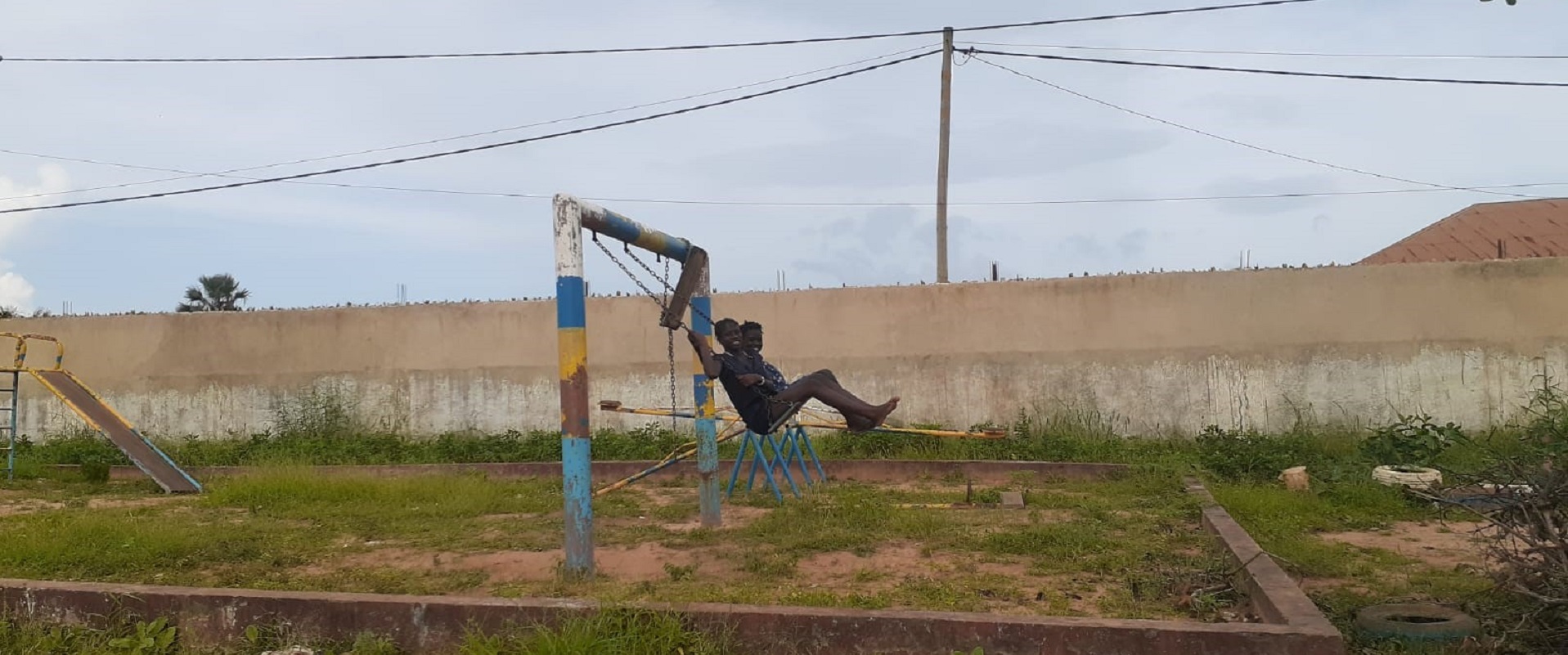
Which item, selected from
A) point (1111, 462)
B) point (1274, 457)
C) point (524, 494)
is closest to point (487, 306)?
point (524, 494)

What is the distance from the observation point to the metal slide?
927cm

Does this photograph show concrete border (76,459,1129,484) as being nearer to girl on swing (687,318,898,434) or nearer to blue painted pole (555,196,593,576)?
girl on swing (687,318,898,434)

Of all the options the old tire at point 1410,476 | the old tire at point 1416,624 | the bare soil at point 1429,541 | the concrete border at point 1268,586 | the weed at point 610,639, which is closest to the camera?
the concrete border at point 1268,586

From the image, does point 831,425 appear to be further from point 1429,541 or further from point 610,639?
point 610,639

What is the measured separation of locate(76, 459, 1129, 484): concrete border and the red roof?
1103cm

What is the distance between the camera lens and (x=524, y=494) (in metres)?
8.69

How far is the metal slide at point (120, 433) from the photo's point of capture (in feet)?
30.4

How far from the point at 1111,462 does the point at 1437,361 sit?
3.52 metres

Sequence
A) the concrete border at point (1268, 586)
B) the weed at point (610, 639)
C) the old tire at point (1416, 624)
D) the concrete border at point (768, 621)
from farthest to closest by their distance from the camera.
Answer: the old tire at point (1416, 624)
the weed at point (610, 639)
the concrete border at point (1268, 586)
the concrete border at point (768, 621)

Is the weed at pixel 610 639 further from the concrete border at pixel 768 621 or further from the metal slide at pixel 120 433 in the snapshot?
the metal slide at pixel 120 433

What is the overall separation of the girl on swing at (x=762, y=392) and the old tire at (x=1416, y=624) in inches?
121

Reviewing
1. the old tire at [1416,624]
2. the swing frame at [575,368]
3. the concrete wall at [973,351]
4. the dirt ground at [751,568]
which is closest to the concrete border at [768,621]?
the old tire at [1416,624]

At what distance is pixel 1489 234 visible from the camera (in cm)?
1830

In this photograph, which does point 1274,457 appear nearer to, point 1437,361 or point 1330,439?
point 1330,439
